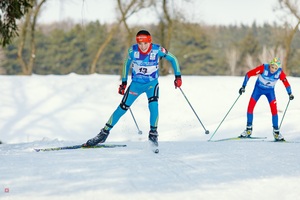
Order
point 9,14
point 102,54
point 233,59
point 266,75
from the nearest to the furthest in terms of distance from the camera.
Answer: point 266,75, point 9,14, point 102,54, point 233,59

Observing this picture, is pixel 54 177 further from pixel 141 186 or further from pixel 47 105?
pixel 47 105

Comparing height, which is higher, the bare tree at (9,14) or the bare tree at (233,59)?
the bare tree at (9,14)

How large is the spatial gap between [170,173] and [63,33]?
197 feet

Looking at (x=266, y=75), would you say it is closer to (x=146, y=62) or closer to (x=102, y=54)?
(x=146, y=62)

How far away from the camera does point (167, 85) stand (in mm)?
23484

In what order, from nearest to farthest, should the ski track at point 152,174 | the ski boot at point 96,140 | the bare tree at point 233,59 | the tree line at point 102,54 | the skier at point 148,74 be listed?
1. the ski track at point 152,174
2. the skier at point 148,74
3. the ski boot at point 96,140
4. the tree line at point 102,54
5. the bare tree at point 233,59

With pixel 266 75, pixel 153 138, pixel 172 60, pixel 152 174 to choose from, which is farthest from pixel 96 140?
pixel 266 75

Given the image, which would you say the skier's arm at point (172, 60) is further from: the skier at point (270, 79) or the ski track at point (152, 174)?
the skier at point (270, 79)

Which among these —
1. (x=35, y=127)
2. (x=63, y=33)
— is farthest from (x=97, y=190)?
(x=63, y=33)

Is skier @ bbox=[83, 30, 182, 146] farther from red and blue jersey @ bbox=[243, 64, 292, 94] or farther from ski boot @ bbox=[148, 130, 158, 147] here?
red and blue jersey @ bbox=[243, 64, 292, 94]

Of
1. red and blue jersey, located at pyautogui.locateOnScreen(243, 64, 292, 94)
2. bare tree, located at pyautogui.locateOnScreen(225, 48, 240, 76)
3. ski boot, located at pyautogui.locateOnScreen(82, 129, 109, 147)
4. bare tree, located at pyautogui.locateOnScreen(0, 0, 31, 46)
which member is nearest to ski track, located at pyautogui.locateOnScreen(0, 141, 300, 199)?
ski boot, located at pyautogui.locateOnScreen(82, 129, 109, 147)

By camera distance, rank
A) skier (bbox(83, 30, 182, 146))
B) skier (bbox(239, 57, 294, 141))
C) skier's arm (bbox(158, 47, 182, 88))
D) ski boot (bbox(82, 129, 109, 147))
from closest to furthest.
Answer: skier (bbox(83, 30, 182, 146)) < skier's arm (bbox(158, 47, 182, 88)) < ski boot (bbox(82, 129, 109, 147)) < skier (bbox(239, 57, 294, 141))

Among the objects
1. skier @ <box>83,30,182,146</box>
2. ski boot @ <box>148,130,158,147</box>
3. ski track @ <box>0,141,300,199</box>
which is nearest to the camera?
ski track @ <box>0,141,300,199</box>

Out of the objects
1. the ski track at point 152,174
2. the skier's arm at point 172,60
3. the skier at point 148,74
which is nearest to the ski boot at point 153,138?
the skier at point 148,74
